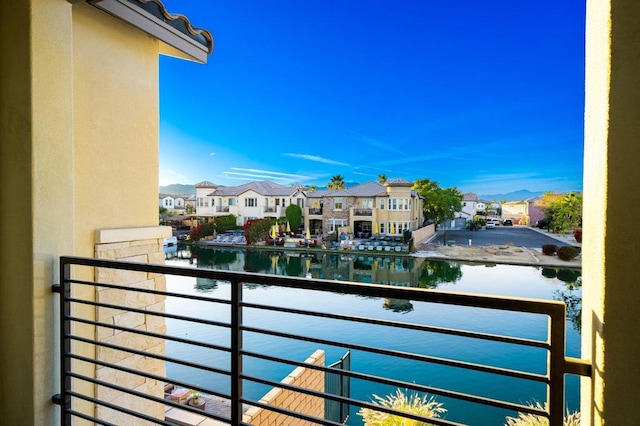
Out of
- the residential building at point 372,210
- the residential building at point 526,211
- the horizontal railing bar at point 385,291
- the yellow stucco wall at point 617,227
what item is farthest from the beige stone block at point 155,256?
the residential building at point 526,211

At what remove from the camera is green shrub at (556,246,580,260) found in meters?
24.6

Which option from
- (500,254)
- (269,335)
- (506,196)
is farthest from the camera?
(506,196)

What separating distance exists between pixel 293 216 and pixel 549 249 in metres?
19.3

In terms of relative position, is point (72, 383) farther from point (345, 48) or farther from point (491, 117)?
point (491, 117)

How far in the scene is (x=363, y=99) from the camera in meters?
46.0

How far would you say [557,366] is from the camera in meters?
0.97

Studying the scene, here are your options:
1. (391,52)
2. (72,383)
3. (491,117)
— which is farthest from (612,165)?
(491,117)

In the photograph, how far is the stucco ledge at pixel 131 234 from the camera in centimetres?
236

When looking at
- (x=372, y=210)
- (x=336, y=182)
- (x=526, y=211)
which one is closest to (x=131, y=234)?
(x=372, y=210)

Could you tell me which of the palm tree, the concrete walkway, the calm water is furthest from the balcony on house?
the palm tree

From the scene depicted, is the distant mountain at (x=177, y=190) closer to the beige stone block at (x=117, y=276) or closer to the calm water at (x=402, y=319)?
the calm water at (x=402, y=319)

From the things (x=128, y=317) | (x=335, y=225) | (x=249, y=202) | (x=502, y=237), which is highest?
(x=249, y=202)

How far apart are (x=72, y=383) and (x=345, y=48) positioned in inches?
1609

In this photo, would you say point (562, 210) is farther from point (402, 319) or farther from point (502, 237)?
point (402, 319)
